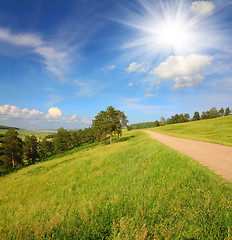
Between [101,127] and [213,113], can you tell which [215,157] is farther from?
[213,113]

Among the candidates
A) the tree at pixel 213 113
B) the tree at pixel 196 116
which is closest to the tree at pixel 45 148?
the tree at pixel 196 116

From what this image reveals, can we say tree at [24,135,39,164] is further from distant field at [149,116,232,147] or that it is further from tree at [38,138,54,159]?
distant field at [149,116,232,147]

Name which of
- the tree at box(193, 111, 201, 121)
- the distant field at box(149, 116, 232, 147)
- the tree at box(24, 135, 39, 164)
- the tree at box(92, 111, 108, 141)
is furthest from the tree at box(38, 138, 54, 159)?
the tree at box(193, 111, 201, 121)

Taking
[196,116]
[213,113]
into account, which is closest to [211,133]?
[196,116]

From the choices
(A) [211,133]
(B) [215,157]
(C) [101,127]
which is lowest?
(A) [211,133]

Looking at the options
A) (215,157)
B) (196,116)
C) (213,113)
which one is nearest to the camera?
(215,157)

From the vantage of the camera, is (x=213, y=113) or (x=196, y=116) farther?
(x=213, y=113)

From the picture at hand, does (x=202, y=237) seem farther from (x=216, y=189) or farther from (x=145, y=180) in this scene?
(x=145, y=180)

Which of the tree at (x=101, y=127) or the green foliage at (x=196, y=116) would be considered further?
the green foliage at (x=196, y=116)

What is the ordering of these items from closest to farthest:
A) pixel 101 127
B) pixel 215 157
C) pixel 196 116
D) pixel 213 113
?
pixel 215 157, pixel 101 127, pixel 196 116, pixel 213 113

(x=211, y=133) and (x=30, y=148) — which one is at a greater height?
(x=211, y=133)

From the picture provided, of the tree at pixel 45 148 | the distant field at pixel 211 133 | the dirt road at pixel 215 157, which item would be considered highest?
the dirt road at pixel 215 157

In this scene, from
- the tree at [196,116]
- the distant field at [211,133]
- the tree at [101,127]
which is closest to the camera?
the distant field at [211,133]

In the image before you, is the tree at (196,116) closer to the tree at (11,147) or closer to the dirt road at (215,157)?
the dirt road at (215,157)
